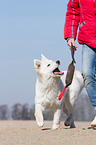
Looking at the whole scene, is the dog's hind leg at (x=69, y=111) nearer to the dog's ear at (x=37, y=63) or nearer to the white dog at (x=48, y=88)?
the white dog at (x=48, y=88)

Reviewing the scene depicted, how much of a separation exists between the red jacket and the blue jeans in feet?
0.42

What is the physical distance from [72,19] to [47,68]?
1.73m

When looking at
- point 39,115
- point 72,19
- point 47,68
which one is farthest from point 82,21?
point 39,115

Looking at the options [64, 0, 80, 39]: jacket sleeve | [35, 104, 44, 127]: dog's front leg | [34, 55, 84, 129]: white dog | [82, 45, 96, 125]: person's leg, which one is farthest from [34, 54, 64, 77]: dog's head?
[82, 45, 96, 125]: person's leg

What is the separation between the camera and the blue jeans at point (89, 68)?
5.39 m

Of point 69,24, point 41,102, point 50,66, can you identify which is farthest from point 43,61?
point 69,24

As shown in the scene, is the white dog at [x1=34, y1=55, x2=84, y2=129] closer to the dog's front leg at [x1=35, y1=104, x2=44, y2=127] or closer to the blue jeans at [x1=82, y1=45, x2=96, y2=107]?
the dog's front leg at [x1=35, y1=104, x2=44, y2=127]

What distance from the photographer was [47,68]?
7.09 meters

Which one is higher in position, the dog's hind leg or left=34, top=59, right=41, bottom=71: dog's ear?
left=34, top=59, right=41, bottom=71: dog's ear

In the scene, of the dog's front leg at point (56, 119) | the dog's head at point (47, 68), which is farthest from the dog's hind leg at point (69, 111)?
the dog's head at point (47, 68)

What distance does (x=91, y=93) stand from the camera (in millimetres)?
5523

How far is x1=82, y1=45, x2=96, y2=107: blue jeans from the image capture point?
539 centimetres

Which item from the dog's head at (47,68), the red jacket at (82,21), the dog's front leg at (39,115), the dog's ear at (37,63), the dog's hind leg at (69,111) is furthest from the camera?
the dog's hind leg at (69,111)

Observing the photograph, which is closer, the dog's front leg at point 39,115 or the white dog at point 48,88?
the dog's front leg at point 39,115
